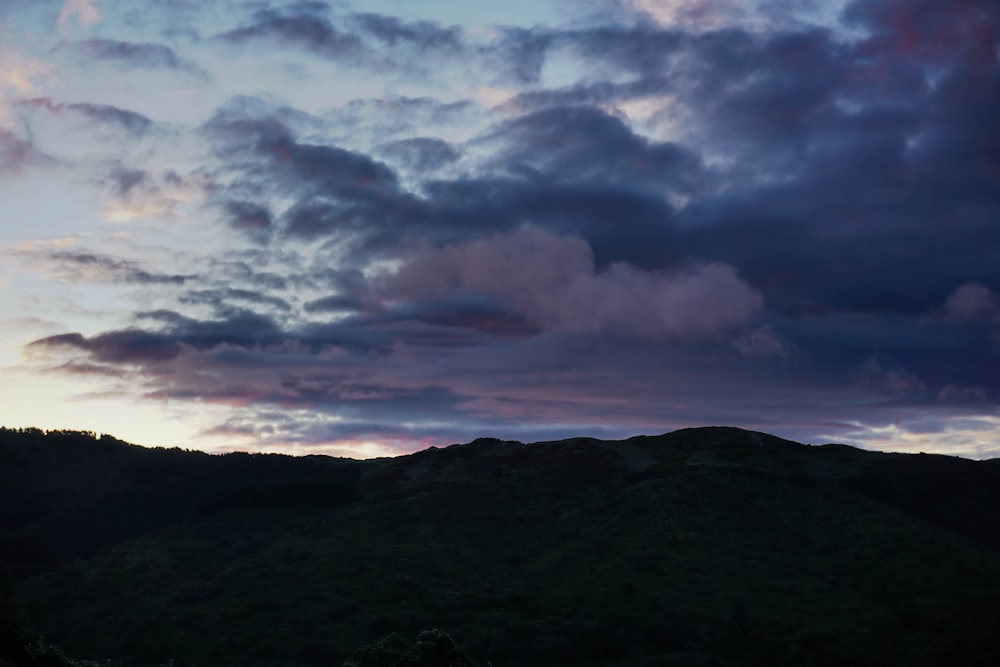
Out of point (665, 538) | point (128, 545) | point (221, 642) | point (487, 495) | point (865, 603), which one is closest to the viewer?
point (221, 642)

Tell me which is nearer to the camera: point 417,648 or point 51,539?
point 417,648

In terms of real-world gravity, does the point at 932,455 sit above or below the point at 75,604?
above

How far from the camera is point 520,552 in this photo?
9075 centimetres

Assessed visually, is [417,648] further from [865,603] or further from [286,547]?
[286,547]

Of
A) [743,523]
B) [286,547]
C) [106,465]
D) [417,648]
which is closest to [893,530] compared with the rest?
[743,523]

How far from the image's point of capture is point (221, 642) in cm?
6556

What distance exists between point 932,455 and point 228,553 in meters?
85.1

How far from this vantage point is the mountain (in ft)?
212

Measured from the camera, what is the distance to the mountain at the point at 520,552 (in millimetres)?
64500

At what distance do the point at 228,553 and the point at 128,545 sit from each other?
11600 millimetres

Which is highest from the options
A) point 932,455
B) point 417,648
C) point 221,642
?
point 932,455

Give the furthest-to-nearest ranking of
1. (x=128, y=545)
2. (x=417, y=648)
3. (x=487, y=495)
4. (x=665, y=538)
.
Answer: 1. (x=487, y=495)
2. (x=128, y=545)
3. (x=665, y=538)
4. (x=417, y=648)

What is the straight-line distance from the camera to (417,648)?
29.7 meters

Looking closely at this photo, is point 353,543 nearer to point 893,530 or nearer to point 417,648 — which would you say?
point 893,530
